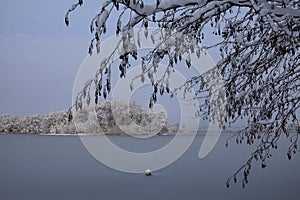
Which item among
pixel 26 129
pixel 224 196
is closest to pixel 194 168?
pixel 224 196

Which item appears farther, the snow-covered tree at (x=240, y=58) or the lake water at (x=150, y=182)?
the lake water at (x=150, y=182)

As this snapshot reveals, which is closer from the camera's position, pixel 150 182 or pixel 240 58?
pixel 240 58

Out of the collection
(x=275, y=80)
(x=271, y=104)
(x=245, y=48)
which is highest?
(x=245, y=48)

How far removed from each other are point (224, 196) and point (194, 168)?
423 centimetres

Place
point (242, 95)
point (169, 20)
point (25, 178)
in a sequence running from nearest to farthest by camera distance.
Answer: point (169, 20)
point (242, 95)
point (25, 178)

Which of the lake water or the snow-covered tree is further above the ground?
the snow-covered tree

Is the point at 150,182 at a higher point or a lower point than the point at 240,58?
lower

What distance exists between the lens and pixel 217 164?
13.4 meters

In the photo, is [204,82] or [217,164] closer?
[204,82]

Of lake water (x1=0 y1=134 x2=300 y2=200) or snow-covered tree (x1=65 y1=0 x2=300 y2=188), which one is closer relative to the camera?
snow-covered tree (x1=65 y1=0 x2=300 y2=188)

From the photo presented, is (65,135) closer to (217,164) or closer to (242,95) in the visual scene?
(217,164)

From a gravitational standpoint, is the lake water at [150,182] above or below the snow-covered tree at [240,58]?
below

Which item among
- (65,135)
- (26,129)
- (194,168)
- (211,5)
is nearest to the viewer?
(211,5)

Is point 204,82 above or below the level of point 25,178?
above
